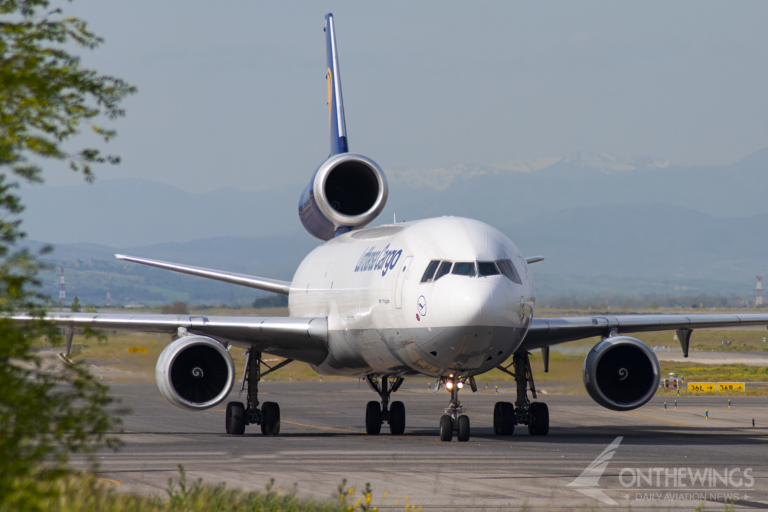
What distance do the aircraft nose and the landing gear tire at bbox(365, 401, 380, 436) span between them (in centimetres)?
632

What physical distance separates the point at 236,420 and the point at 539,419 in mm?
6308

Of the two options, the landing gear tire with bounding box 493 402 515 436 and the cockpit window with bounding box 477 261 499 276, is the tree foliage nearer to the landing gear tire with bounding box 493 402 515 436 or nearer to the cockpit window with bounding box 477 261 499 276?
the cockpit window with bounding box 477 261 499 276

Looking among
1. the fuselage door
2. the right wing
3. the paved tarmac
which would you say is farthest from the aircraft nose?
the right wing

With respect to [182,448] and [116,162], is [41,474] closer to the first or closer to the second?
[116,162]

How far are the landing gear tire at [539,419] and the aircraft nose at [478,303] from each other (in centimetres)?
488

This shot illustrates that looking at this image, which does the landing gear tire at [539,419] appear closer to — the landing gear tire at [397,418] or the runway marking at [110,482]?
the landing gear tire at [397,418]

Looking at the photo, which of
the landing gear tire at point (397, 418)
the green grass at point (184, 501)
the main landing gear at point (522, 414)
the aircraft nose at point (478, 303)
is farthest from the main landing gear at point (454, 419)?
the green grass at point (184, 501)

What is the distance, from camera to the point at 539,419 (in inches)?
807

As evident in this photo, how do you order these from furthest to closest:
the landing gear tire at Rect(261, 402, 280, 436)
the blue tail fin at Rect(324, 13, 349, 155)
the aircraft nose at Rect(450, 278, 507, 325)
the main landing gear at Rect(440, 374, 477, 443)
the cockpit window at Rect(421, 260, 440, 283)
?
the blue tail fin at Rect(324, 13, 349, 155) → the landing gear tire at Rect(261, 402, 280, 436) → the main landing gear at Rect(440, 374, 477, 443) → the cockpit window at Rect(421, 260, 440, 283) → the aircraft nose at Rect(450, 278, 507, 325)

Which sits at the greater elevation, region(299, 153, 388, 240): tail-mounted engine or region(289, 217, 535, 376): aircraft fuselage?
region(299, 153, 388, 240): tail-mounted engine

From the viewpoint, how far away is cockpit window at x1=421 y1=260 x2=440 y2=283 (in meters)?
16.9

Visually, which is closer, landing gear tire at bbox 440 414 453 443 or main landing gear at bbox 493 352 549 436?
landing gear tire at bbox 440 414 453 443

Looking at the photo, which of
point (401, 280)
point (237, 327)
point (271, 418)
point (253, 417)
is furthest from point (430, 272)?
point (253, 417)

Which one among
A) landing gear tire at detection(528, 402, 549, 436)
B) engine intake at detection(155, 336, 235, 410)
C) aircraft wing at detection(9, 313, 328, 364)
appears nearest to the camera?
engine intake at detection(155, 336, 235, 410)
